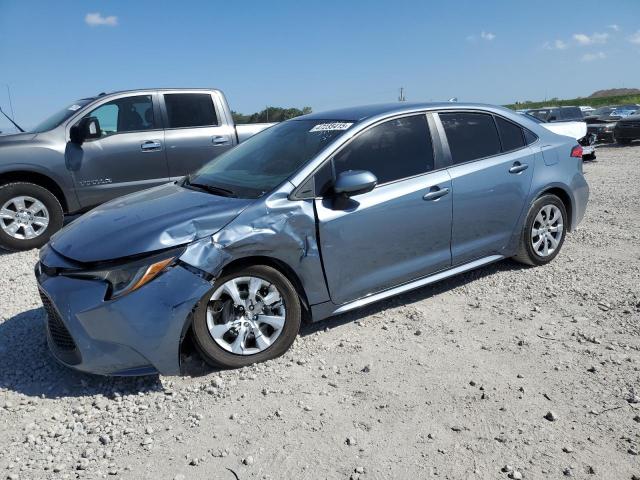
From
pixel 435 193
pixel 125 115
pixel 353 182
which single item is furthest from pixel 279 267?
pixel 125 115

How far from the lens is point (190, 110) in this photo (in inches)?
293

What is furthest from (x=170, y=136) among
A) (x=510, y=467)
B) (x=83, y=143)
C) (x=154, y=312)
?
(x=510, y=467)

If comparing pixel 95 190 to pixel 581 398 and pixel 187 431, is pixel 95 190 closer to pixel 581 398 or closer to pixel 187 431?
pixel 187 431

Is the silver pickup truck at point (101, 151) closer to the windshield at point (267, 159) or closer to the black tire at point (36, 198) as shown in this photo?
the black tire at point (36, 198)

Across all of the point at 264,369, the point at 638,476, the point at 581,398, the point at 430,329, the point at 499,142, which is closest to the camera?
the point at 638,476

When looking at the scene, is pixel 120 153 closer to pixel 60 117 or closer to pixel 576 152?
pixel 60 117

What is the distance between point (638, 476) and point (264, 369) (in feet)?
6.70

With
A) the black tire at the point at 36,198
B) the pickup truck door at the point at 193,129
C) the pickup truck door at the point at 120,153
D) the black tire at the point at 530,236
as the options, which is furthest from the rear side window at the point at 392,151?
the black tire at the point at 36,198

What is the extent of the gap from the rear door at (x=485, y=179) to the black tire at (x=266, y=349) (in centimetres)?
152

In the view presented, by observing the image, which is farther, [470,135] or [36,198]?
[36,198]

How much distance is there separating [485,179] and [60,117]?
539 cm

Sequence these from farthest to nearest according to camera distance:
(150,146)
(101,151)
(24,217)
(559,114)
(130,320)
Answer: (559,114) → (150,146) → (101,151) → (24,217) → (130,320)

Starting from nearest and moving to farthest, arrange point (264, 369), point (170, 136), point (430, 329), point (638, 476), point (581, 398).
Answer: point (638, 476)
point (581, 398)
point (264, 369)
point (430, 329)
point (170, 136)

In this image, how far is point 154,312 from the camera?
3.01 m
